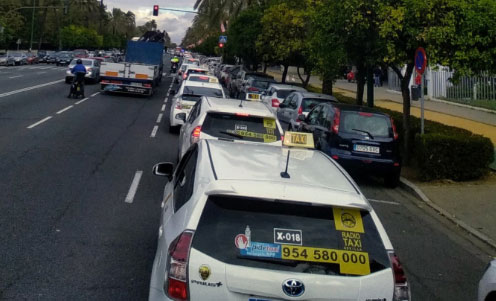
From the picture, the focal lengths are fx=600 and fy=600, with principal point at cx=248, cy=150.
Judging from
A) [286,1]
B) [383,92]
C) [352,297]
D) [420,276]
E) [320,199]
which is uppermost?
[286,1]

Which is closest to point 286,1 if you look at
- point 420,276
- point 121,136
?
point 121,136

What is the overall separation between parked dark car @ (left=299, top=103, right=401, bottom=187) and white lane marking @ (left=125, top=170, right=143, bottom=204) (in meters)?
4.01

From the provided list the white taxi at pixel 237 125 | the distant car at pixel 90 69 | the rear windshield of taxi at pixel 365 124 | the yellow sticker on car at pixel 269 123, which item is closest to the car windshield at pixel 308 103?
the rear windshield of taxi at pixel 365 124

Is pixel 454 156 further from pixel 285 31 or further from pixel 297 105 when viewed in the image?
pixel 285 31

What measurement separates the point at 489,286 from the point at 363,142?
778 cm

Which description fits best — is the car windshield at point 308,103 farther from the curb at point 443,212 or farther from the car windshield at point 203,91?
the curb at point 443,212

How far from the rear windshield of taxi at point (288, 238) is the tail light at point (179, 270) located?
7cm

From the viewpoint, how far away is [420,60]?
1341cm

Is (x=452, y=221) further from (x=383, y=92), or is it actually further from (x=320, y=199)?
(x=383, y=92)

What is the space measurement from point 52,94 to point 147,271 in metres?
23.1

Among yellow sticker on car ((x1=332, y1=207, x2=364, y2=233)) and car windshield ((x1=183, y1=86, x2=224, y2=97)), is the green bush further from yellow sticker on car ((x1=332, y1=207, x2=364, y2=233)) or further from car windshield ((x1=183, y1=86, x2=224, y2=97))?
yellow sticker on car ((x1=332, y1=207, x2=364, y2=233))

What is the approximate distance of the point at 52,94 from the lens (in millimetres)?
27922

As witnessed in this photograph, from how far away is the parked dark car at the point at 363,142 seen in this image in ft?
41.7

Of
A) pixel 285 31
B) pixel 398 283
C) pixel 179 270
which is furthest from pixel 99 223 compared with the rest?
pixel 285 31
